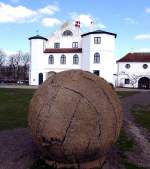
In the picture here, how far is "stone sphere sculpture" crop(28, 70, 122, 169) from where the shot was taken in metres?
6.15

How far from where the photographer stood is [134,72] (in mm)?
65875

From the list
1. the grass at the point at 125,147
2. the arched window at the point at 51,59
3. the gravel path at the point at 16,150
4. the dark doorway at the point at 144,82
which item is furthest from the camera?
the dark doorway at the point at 144,82

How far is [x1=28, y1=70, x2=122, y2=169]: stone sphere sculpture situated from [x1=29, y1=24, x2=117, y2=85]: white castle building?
173 feet

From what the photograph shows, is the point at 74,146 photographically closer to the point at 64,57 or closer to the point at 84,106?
the point at 84,106

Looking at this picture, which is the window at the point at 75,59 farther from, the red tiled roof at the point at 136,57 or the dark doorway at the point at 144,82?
the dark doorway at the point at 144,82

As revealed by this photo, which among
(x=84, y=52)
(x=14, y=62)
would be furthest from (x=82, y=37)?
(x=14, y=62)

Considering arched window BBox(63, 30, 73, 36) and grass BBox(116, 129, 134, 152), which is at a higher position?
arched window BBox(63, 30, 73, 36)

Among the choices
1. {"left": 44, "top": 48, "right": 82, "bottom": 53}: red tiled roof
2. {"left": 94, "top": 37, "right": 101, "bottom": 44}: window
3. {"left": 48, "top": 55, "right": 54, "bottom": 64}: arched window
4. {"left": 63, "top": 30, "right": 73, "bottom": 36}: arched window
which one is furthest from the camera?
{"left": 63, "top": 30, "right": 73, "bottom": 36}: arched window

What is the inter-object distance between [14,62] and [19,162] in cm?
9777

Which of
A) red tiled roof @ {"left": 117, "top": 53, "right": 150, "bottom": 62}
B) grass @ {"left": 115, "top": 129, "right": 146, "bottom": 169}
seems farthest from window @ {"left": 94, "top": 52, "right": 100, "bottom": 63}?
grass @ {"left": 115, "top": 129, "right": 146, "bottom": 169}

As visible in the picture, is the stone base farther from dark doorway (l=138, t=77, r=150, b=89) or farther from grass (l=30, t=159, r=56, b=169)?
dark doorway (l=138, t=77, r=150, b=89)

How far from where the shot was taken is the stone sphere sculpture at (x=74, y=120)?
6.15 meters

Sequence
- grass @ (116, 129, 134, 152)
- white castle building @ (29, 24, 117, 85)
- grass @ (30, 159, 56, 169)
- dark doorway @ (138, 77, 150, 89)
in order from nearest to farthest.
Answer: grass @ (30, 159, 56, 169) → grass @ (116, 129, 134, 152) → white castle building @ (29, 24, 117, 85) → dark doorway @ (138, 77, 150, 89)

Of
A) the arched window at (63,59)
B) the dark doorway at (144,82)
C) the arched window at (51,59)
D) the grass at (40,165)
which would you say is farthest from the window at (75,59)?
the grass at (40,165)
